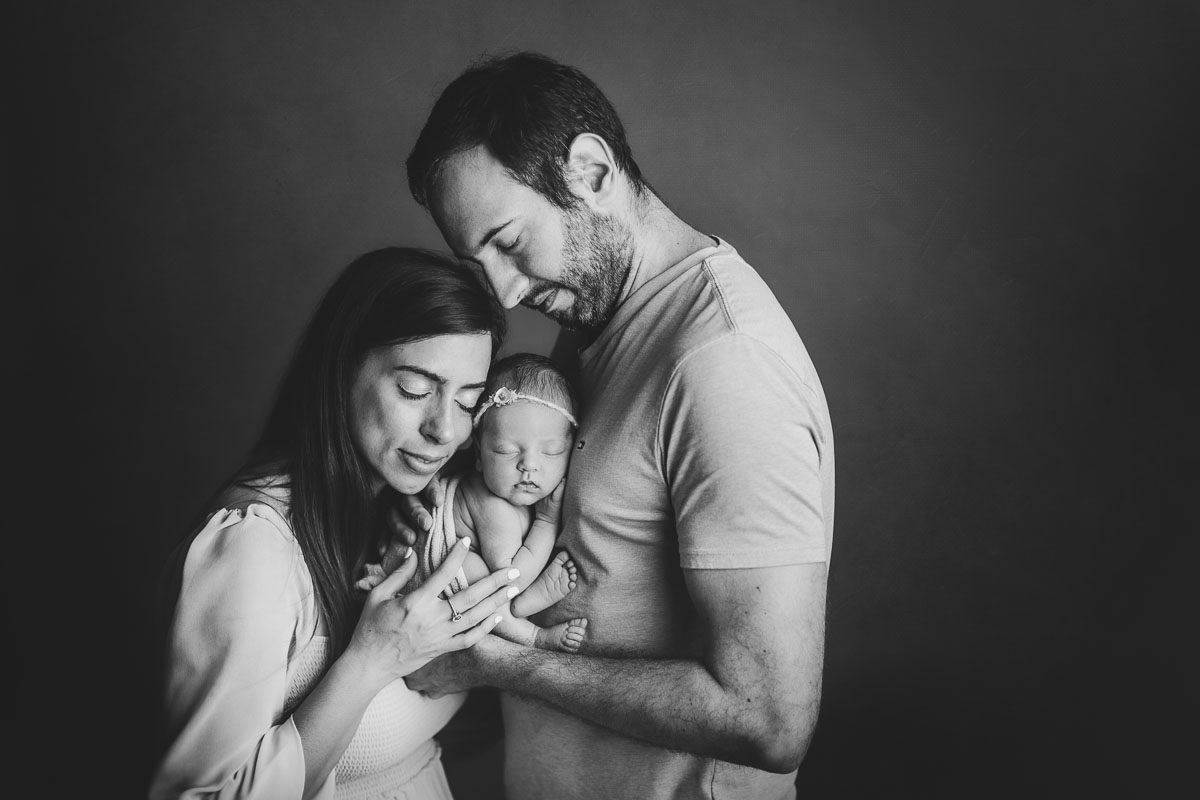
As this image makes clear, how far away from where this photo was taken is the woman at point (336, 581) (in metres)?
1.75

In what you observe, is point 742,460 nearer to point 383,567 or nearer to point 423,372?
point 423,372

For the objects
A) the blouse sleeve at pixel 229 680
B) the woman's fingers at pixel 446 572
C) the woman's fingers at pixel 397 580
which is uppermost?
the woman's fingers at pixel 446 572

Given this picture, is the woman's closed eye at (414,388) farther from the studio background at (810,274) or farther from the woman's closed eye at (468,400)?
the studio background at (810,274)

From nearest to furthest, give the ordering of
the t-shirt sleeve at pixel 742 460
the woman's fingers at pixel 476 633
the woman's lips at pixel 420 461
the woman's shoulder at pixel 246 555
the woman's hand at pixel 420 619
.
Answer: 1. the t-shirt sleeve at pixel 742 460
2. the woman's shoulder at pixel 246 555
3. the woman's hand at pixel 420 619
4. the woman's fingers at pixel 476 633
5. the woman's lips at pixel 420 461

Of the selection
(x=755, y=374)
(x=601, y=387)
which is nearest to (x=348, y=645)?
(x=601, y=387)

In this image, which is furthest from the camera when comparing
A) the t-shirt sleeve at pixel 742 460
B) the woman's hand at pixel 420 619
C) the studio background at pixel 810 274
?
the studio background at pixel 810 274

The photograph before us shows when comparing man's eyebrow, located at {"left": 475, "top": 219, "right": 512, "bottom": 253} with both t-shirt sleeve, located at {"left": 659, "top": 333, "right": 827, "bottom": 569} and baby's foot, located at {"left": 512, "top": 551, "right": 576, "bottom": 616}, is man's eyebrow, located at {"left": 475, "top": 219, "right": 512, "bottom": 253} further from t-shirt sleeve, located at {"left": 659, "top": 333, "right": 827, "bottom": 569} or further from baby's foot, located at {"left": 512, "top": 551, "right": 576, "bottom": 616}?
baby's foot, located at {"left": 512, "top": 551, "right": 576, "bottom": 616}

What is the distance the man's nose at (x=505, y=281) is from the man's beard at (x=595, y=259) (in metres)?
0.10

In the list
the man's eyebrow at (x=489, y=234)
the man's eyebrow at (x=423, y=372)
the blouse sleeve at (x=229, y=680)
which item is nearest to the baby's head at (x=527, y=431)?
the man's eyebrow at (x=423, y=372)


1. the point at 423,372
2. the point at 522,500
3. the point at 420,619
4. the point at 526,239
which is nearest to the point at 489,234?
the point at 526,239

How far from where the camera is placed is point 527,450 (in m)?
2.14

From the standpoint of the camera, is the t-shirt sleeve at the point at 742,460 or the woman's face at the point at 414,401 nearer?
the t-shirt sleeve at the point at 742,460

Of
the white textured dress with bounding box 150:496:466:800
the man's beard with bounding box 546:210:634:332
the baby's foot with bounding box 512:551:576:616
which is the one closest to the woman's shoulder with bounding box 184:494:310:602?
the white textured dress with bounding box 150:496:466:800

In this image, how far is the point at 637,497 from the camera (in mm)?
1863
